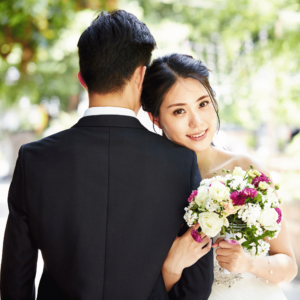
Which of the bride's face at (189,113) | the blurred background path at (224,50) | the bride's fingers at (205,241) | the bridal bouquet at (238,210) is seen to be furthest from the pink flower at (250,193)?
the blurred background path at (224,50)

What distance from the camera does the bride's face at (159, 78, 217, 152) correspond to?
85.4 inches

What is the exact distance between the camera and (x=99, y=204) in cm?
152

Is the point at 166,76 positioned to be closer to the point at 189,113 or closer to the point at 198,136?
the point at 189,113

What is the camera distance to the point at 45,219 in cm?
153

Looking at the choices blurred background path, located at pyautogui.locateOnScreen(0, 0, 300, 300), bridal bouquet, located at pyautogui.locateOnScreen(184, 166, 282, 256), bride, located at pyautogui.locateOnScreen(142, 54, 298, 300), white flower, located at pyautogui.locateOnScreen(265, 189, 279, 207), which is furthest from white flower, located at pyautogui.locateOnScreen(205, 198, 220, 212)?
blurred background path, located at pyautogui.locateOnScreen(0, 0, 300, 300)

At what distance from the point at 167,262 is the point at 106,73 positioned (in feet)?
3.25

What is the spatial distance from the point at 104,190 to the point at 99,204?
0.22ft

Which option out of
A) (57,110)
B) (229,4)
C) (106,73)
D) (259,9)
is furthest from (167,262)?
(57,110)

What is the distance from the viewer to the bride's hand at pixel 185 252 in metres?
1.67

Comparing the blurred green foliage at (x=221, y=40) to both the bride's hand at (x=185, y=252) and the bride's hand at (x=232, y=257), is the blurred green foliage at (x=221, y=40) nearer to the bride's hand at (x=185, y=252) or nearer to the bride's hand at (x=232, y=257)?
the bride's hand at (x=232, y=257)

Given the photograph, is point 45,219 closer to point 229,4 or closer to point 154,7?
point 229,4

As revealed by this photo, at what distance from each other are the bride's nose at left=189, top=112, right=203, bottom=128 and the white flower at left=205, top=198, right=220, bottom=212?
0.74 meters

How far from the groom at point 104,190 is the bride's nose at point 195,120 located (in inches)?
21.7

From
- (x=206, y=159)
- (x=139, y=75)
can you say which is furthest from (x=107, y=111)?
(x=206, y=159)
